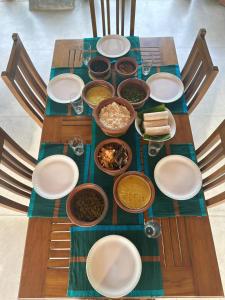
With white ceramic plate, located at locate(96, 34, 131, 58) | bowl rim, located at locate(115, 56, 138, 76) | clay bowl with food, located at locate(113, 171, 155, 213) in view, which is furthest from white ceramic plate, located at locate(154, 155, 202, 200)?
white ceramic plate, located at locate(96, 34, 131, 58)

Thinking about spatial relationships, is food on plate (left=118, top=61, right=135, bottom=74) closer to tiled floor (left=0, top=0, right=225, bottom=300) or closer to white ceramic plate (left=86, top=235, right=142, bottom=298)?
white ceramic plate (left=86, top=235, right=142, bottom=298)

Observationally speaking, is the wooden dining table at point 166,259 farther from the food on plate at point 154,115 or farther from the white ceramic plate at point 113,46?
the white ceramic plate at point 113,46

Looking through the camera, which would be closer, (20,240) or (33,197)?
(33,197)

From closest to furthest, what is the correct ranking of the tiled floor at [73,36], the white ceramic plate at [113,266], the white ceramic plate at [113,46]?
the white ceramic plate at [113,266]
the white ceramic plate at [113,46]
the tiled floor at [73,36]

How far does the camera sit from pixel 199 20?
3.37 meters

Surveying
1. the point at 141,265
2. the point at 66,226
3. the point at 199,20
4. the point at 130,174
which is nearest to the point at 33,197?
the point at 66,226

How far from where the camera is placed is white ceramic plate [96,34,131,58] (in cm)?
168

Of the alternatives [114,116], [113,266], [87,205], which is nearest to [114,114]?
[114,116]

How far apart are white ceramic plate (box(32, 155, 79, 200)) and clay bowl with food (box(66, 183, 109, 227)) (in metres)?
0.11

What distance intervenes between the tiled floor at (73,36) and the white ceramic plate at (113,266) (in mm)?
1082

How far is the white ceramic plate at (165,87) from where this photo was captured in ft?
4.83

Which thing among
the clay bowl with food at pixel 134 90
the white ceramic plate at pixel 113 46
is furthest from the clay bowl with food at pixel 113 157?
the white ceramic plate at pixel 113 46

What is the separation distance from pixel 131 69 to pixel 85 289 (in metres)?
1.26

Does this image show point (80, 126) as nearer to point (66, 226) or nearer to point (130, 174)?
point (130, 174)
